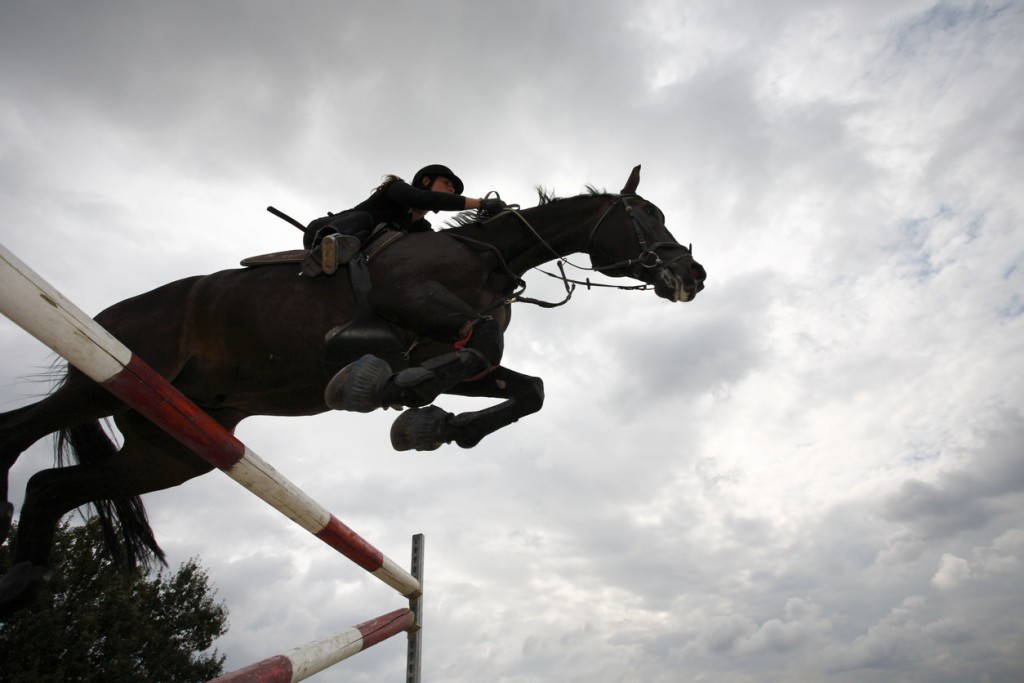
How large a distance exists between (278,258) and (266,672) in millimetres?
2250

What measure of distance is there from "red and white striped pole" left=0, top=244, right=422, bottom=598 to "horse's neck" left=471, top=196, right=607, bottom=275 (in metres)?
1.93

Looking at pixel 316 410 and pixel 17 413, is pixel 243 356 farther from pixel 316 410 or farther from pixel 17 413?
pixel 17 413

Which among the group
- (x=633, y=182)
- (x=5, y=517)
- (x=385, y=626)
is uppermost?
(x=633, y=182)

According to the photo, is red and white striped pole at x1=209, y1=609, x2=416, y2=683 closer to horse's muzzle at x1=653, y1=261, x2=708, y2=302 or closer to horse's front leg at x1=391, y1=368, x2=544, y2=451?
horse's front leg at x1=391, y1=368, x2=544, y2=451

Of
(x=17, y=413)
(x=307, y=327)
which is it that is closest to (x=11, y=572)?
(x=17, y=413)

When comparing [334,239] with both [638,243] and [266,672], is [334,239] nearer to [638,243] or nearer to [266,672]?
[638,243]

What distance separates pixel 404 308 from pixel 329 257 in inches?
21.1

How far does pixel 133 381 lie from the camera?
258cm

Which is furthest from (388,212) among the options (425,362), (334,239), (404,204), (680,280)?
(680,280)

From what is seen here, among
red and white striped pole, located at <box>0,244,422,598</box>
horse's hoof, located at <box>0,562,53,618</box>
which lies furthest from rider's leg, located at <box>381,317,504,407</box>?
horse's hoof, located at <box>0,562,53,618</box>

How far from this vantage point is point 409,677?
5.58 metres

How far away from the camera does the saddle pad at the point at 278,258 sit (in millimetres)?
4016

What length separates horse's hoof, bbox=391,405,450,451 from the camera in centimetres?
361

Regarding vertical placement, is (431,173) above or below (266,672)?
above
